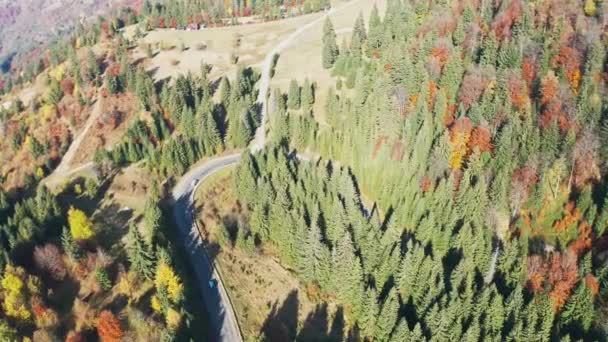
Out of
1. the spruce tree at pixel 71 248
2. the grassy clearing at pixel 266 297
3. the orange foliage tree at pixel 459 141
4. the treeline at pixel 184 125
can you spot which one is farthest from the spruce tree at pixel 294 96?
the spruce tree at pixel 71 248

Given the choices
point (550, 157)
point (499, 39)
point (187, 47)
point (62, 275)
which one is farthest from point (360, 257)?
point (187, 47)

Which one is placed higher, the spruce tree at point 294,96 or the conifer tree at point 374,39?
the conifer tree at point 374,39

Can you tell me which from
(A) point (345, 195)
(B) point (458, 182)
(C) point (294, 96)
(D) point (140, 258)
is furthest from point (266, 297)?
(C) point (294, 96)

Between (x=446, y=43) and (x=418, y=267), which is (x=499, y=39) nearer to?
(x=446, y=43)

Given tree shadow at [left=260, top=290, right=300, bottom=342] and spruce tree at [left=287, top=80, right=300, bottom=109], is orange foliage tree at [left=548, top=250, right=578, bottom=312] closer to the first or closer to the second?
tree shadow at [left=260, top=290, right=300, bottom=342]

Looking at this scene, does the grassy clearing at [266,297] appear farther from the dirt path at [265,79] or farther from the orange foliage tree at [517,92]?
the orange foliage tree at [517,92]

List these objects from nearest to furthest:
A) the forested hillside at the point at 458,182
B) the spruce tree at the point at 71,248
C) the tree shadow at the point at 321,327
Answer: the forested hillside at the point at 458,182
the tree shadow at the point at 321,327
the spruce tree at the point at 71,248

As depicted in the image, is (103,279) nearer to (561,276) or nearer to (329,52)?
(561,276)
